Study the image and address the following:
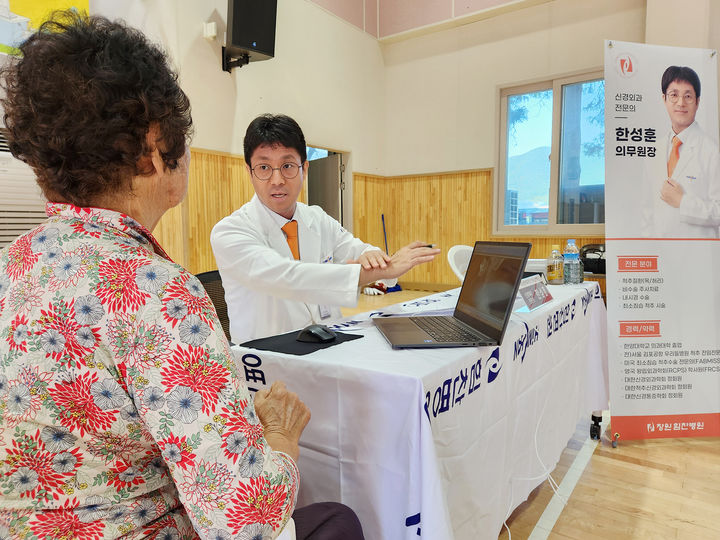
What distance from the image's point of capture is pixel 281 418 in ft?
2.68

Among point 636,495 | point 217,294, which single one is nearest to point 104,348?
point 217,294

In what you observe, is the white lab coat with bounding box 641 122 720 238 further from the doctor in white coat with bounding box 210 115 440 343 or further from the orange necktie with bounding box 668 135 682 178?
the doctor in white coat with bounding box 210 115 440 343

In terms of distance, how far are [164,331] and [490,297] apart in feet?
3.14

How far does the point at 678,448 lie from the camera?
239 cm

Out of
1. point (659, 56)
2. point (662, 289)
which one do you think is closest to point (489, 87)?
point (659, 56)

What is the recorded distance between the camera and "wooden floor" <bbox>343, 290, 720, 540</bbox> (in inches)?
67.7

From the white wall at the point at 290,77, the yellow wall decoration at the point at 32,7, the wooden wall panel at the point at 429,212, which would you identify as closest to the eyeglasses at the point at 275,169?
the white wall at the point at 290,77

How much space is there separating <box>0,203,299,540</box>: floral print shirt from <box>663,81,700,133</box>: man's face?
264cm

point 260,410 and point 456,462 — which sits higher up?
point 260,410

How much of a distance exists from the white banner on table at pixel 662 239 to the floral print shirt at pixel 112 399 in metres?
2.24

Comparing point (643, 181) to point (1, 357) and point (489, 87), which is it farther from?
point (489, 87)

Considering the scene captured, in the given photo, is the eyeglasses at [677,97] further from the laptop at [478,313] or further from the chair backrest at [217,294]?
the chair backrest at [217,294]

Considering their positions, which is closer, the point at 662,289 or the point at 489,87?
the point at 662,289

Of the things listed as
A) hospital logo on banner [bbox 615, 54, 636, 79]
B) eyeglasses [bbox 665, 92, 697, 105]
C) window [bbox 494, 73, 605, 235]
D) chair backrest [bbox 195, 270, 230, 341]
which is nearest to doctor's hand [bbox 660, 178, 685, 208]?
eyeglasses [bbox 665, 92, 697, 105]
